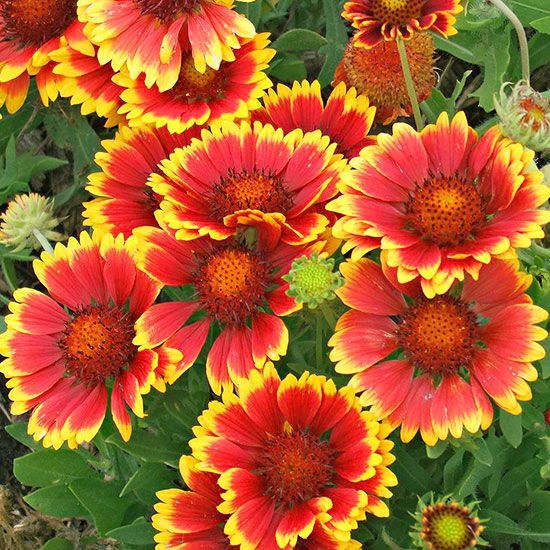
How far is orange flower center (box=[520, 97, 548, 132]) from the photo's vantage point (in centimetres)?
151

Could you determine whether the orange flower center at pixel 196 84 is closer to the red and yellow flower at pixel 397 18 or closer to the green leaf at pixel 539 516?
the red and yellow flower at pixel 397 18

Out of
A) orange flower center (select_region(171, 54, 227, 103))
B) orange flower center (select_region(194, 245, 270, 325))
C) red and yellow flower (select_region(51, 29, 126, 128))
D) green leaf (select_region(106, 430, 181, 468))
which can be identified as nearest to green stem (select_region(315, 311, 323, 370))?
orange flower center (select_region(194, 245, 270, 325))

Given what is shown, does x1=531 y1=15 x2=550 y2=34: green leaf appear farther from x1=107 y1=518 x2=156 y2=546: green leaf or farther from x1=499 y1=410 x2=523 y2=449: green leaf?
x1=107 y1=518 x2=156 y2=546: green leaf

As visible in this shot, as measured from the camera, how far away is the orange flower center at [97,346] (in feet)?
5.35

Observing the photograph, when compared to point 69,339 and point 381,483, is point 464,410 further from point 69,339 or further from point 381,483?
point 69,339

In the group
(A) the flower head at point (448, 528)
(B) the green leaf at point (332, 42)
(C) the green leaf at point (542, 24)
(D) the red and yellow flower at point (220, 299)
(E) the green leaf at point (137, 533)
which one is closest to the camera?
(A) the flower head at point (448, 528)

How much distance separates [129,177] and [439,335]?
728 millimetres

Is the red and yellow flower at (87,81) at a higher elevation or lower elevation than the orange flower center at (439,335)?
higher

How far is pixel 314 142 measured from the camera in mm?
1661

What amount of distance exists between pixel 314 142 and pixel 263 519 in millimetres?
669

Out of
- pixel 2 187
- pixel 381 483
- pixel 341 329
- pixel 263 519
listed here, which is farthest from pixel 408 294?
pixel 2 187

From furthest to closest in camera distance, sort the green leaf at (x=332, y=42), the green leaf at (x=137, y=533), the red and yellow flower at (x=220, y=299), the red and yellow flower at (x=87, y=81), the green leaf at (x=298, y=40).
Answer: the green leaf at (x=332, y=42) < the green leaf at (x=298, y=40) < the red and yellow flower at (x=87, y=81) < the green leaf at (x=137, y=533) < the red and yellow flower at (x=220, y=299)

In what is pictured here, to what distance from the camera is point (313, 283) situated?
1.40 m

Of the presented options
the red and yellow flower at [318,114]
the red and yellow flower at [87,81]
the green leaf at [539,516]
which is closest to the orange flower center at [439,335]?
the green leaf at [539,516]
